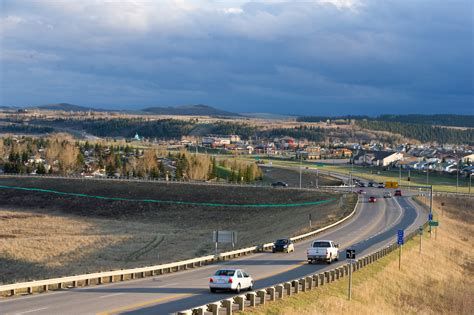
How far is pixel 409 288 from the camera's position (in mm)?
47844

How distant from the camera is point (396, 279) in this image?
4788 cm

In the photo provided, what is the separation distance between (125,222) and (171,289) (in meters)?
74.0

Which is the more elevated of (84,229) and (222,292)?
(222,292)

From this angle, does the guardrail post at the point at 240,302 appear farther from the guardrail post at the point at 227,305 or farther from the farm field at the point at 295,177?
the farm field at the point at 295,177

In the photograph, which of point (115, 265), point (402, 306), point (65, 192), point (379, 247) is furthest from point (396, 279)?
point (65, 192)

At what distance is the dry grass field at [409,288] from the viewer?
34188 mm

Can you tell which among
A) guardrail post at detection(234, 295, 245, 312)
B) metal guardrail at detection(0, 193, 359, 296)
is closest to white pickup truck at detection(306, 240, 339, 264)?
metal guardrail at detection(0, 193, 359, 296)

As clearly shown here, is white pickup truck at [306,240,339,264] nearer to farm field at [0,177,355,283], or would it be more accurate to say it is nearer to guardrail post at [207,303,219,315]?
farm field at [0,177,355,283]

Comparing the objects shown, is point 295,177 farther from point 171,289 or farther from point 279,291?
point 279,291

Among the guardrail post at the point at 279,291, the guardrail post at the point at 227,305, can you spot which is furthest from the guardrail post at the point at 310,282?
the guardrail post at the point at 227,305

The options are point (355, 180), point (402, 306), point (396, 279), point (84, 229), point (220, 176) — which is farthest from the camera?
point (220, 176)

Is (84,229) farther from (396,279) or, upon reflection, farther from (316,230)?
(396,279)

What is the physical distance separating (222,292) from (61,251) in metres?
38.5

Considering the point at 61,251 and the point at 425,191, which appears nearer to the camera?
the point at 61,251
